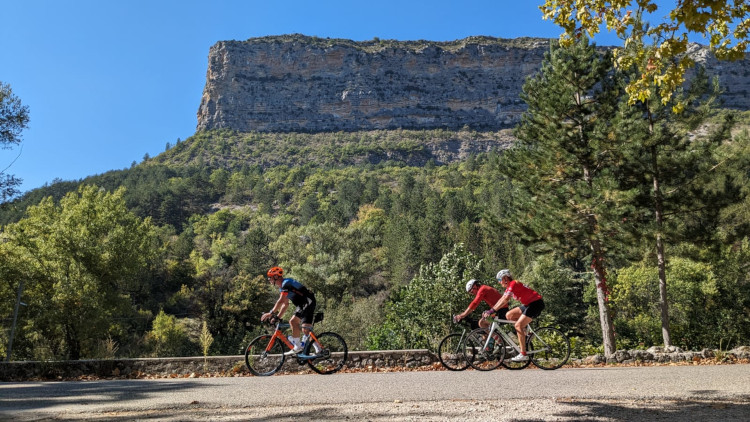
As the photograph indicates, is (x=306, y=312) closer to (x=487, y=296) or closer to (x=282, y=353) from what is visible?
(x=282, y=353)

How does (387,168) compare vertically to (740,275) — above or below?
above

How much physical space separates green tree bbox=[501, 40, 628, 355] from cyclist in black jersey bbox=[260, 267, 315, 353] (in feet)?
32.7

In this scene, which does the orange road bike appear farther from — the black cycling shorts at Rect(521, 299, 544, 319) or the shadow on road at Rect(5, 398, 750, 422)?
the black cycling shorts at Rect(521, 299, 544, 319)

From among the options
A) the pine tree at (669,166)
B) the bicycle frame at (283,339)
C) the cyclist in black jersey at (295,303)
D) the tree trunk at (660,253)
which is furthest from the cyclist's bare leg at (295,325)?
the tree trunk at (660,253)

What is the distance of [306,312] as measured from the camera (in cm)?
855

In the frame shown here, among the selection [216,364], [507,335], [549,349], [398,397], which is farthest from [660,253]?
[216,364]

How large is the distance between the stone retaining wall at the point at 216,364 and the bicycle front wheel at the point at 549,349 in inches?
71.8

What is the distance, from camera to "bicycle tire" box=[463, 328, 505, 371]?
8930 mm

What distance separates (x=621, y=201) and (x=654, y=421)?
10809 mm

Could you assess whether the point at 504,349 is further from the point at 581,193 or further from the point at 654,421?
the point at 581,193

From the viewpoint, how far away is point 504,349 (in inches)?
351

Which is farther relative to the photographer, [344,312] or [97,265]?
[344,312]

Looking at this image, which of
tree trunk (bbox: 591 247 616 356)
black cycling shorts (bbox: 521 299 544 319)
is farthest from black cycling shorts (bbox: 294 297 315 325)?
tree trunk (bbox: 591 247 616 356)

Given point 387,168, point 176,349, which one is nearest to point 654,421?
point 176,349
